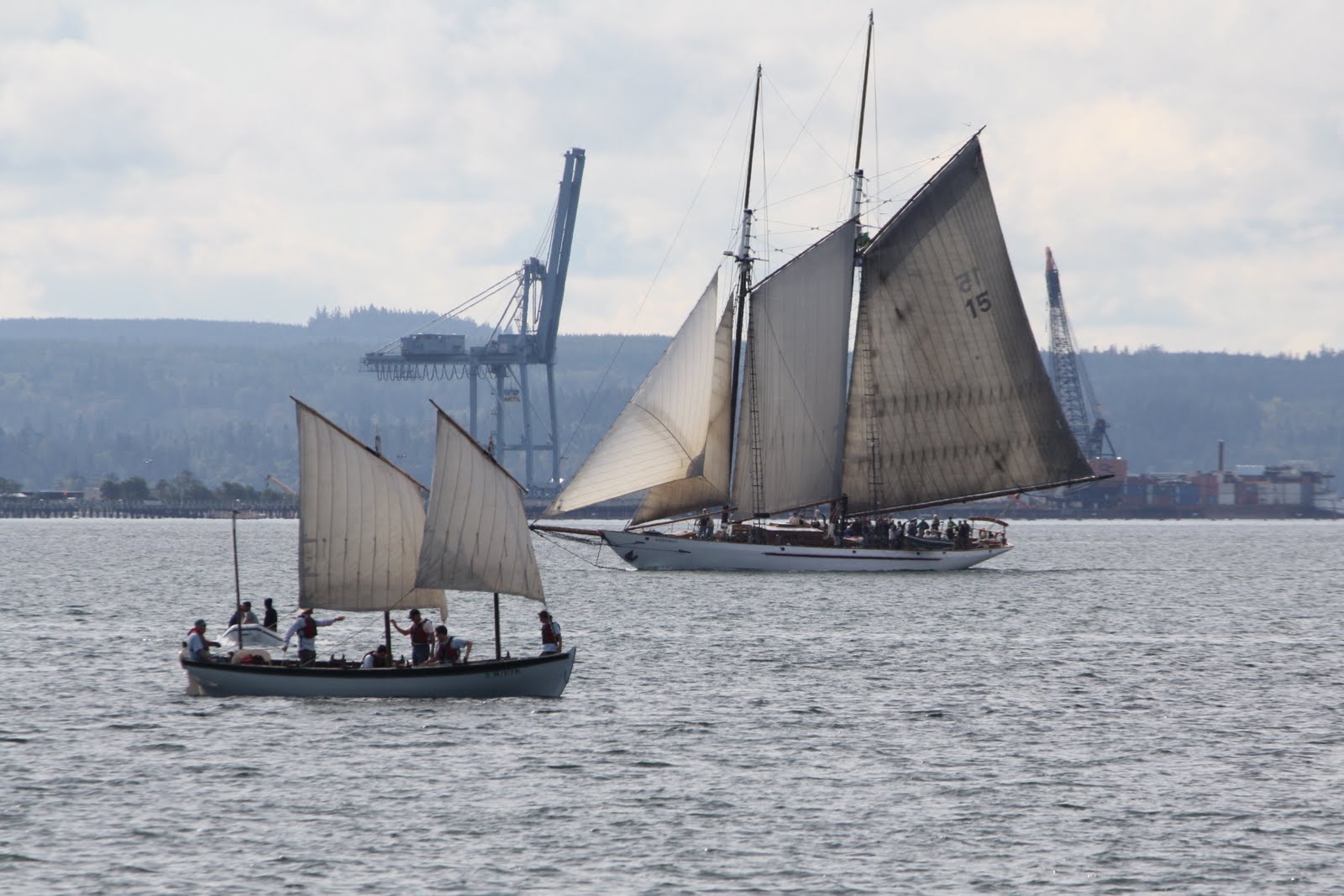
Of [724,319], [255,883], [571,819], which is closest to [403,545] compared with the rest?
[571,819]

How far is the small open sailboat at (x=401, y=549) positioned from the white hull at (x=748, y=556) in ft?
171

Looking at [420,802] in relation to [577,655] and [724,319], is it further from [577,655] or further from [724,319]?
[724,319]

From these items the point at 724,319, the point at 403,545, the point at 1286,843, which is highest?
the point at 724,319

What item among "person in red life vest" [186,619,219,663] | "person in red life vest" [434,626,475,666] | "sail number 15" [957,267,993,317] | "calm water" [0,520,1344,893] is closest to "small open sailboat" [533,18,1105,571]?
"sail number 15" [957,267,993,317]

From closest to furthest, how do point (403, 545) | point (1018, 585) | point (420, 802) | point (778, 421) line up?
point (420, 802), point (403, 545), point (778, 421), point (1018, 585)

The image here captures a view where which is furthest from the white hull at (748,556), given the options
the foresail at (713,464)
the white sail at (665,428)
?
the white sail at (665,428)

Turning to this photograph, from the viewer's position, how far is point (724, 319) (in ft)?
293

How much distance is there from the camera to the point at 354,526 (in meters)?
44.9

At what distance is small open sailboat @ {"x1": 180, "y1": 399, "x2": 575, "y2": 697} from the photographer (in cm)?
4394

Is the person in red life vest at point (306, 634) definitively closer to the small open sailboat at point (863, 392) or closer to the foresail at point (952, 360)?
the small open sailboat at point (863, 392)

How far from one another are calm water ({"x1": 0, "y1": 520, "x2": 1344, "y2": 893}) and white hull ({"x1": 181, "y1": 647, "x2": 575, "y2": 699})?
526mm

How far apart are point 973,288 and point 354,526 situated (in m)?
47.9

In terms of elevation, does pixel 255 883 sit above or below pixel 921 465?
below

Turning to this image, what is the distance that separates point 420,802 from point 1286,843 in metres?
14.7
